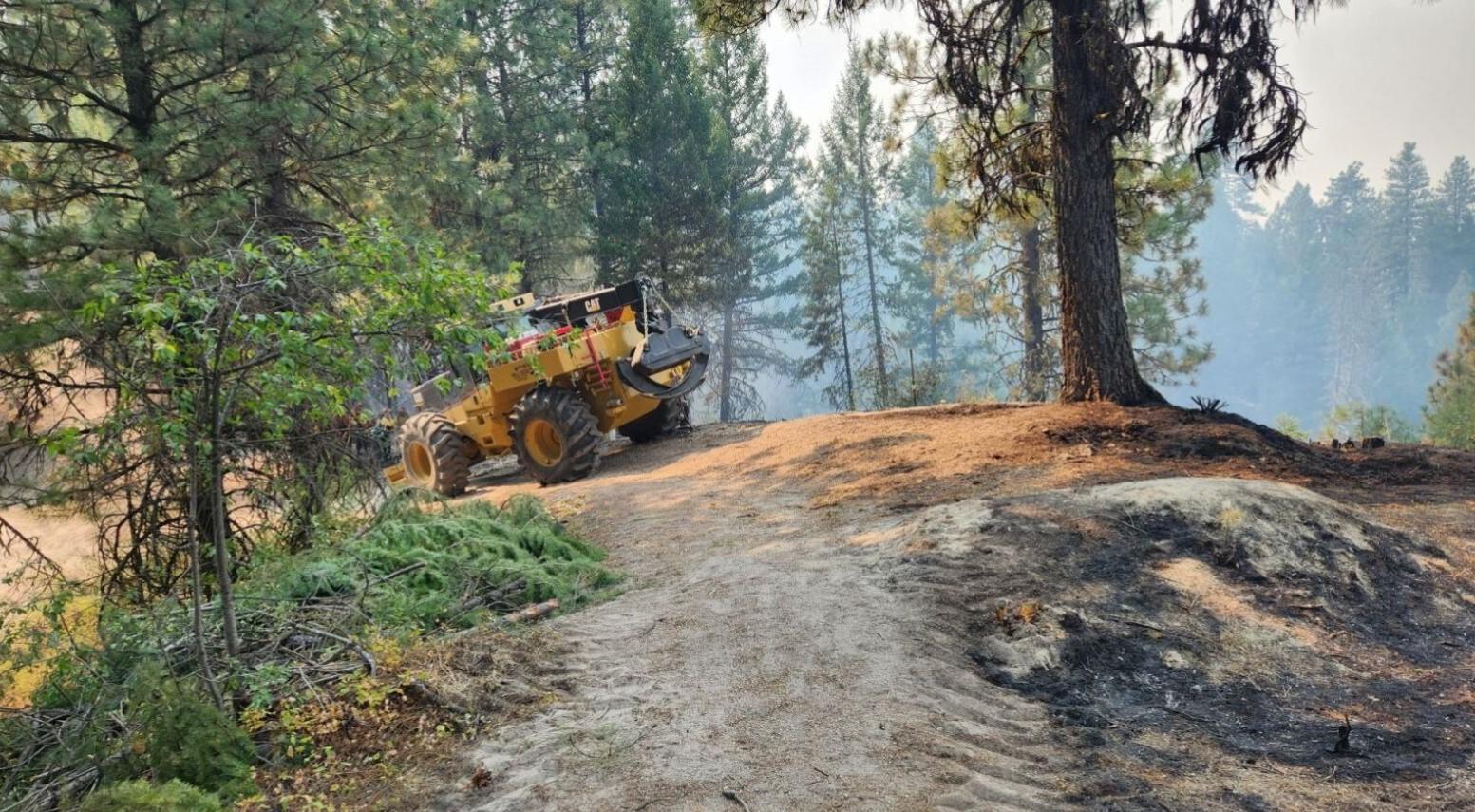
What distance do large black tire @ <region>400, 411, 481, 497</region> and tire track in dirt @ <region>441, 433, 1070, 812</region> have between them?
5.51 metres

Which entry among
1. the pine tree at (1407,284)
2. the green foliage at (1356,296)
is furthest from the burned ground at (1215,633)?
the pine tree at (1407,284)

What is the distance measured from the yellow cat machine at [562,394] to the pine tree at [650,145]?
1010 centimetres

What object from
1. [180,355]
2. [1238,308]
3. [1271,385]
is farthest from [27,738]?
[1238,308]

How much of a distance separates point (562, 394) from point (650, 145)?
1320 centimetres

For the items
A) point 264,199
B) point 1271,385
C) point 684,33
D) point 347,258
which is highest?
point 684,33

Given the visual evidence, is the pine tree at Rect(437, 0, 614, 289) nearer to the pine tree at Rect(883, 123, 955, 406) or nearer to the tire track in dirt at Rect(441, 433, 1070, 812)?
the pine tree at Rect(883, 123, 955, 406)

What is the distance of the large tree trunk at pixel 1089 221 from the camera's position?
A: 25.4 feet

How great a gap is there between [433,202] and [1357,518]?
520 inches

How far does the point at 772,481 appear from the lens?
8.08 metres

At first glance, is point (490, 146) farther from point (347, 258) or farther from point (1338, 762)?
point (1338, 762)

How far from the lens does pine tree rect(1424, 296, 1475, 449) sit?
19.3 metres

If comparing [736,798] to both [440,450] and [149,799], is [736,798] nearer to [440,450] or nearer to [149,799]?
[149,799]

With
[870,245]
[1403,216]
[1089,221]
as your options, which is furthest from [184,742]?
[1403,216]

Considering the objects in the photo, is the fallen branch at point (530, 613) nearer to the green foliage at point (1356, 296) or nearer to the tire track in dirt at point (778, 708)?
the tire track in dirt at point (778, 708)
